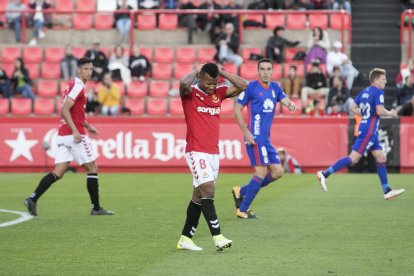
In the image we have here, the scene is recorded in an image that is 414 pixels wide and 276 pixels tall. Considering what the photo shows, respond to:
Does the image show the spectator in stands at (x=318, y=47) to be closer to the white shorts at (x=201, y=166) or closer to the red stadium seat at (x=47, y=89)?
the red stadium seat at (x=47, y=89)

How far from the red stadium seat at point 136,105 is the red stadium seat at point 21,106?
2.63 meters

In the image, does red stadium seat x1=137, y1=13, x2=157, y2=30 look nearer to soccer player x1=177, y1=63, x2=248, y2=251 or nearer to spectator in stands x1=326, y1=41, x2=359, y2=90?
spectator in stands x1=326, y1=41, x2=359, y2=90

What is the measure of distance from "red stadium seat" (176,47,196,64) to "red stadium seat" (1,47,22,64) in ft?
15.1

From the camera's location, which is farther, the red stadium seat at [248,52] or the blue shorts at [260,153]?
the red stadium seat at [248,52]

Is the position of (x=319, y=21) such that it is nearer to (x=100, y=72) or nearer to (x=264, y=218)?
(x=100, y=72)

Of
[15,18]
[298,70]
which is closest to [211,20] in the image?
[298,70]

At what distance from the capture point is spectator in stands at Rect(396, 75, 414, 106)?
86.5ft

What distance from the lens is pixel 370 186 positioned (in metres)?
20.5

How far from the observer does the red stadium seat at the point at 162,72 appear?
28.9m

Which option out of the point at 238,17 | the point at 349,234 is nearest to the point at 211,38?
the point at 238,17

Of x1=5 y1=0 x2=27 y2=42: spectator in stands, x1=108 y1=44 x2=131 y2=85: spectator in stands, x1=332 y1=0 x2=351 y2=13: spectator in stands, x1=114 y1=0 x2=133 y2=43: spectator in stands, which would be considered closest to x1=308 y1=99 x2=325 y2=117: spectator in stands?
x1=332 y1=0 x2=351 y2=13: spectator in stands

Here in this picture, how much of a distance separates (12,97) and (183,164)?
5.66 m

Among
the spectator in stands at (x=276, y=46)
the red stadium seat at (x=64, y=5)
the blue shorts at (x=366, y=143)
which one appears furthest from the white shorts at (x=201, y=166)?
the red stadium seat at (x=64, y=5)

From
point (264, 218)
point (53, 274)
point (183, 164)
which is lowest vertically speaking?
point (183, 164)
